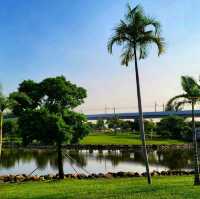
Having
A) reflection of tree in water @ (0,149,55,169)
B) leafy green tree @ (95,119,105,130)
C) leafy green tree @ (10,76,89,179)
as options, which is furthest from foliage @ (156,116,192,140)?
leafy green tree @ (10,76,89,179)

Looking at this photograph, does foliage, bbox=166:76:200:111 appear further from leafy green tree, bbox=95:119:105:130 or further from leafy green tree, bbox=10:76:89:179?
leafy green tree, bbox=95:119:105:130

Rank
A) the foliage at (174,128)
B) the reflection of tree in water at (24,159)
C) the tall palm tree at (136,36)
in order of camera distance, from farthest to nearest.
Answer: the foliage at (174,128)
the reflection of tree in water at (24,159)
the tall palm tree at (136,36)

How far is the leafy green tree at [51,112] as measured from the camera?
38.8 metres

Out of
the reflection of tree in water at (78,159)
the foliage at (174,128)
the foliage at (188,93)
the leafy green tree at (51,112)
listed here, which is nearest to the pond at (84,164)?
the reflection of tree in water at (78,159)

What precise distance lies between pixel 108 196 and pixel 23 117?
2093 centimetres

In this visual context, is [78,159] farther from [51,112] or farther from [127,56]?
[127,56]

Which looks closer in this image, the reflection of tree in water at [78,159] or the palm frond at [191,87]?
the palm frond at [191,87]

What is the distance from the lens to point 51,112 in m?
39.8

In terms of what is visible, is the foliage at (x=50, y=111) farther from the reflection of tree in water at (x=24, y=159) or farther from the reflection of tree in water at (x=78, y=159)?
the reflection of tree in water at (x=24, y=159)

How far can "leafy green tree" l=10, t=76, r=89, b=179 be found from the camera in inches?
1528

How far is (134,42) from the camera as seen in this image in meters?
26.8

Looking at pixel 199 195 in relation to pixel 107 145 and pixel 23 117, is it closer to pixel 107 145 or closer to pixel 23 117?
pixel 23 117

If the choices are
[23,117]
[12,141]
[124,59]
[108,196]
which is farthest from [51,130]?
[12,141]

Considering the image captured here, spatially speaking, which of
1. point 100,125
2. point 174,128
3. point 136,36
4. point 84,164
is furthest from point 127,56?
point 100,125
